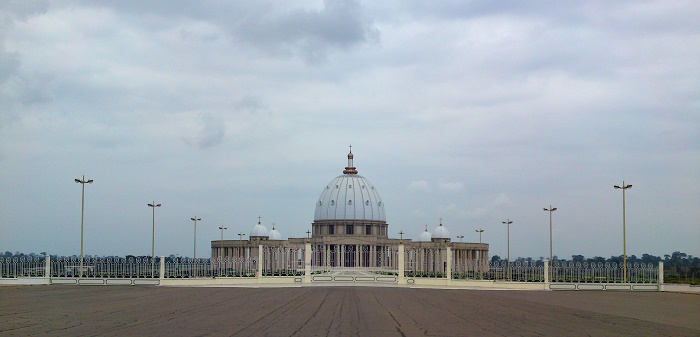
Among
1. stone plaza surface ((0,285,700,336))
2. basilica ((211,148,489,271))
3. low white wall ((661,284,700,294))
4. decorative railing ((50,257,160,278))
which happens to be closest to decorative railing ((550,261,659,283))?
low white wall ((661,284,700,294))

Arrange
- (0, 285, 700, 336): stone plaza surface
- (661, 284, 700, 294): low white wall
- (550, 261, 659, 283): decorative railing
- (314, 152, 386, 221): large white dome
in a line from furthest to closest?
1. (314, 152, 386, 221): large white dome
2. (550, 261, 659, 283): decorative railing
3. (661, 284, 700, 294): low white wall
4. (0, 285, 700, 336): stone plaza surface

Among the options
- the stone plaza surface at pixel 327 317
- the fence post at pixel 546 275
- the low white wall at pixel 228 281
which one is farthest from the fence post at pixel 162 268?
the fence post at pixel 546 275

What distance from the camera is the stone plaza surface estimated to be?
63.9 feet

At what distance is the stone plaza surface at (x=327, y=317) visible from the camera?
19.5 metres

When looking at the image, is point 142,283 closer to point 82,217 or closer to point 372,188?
point 82,217

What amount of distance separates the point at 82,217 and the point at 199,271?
8.56 m

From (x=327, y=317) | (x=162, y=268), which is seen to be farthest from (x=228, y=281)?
(x=327, y=317)

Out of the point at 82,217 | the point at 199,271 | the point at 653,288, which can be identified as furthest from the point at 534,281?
the point at 82,217

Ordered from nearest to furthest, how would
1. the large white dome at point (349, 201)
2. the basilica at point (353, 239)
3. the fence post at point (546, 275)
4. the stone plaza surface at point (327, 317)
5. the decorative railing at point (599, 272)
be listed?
the stone plaza surface at point (327, 317) < the decorative railing at point (599, 272) < the fence post at point (546, 275) < the basilica at point (353, 239) < the large white dome at point (349, 201)

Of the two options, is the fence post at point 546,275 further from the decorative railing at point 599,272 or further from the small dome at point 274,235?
the small dome at point 274,235

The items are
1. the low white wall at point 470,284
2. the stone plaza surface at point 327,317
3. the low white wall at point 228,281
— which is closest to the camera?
the stone plaza surface at point 327,317

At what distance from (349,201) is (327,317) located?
105 meters

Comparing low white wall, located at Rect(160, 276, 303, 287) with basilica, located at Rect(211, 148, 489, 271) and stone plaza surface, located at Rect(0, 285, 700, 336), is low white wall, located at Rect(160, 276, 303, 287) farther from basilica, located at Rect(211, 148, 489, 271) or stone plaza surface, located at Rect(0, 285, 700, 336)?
basilica, located at Rect(211, 148, 489, 271)

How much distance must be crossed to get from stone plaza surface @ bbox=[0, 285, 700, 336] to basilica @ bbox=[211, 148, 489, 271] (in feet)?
242
